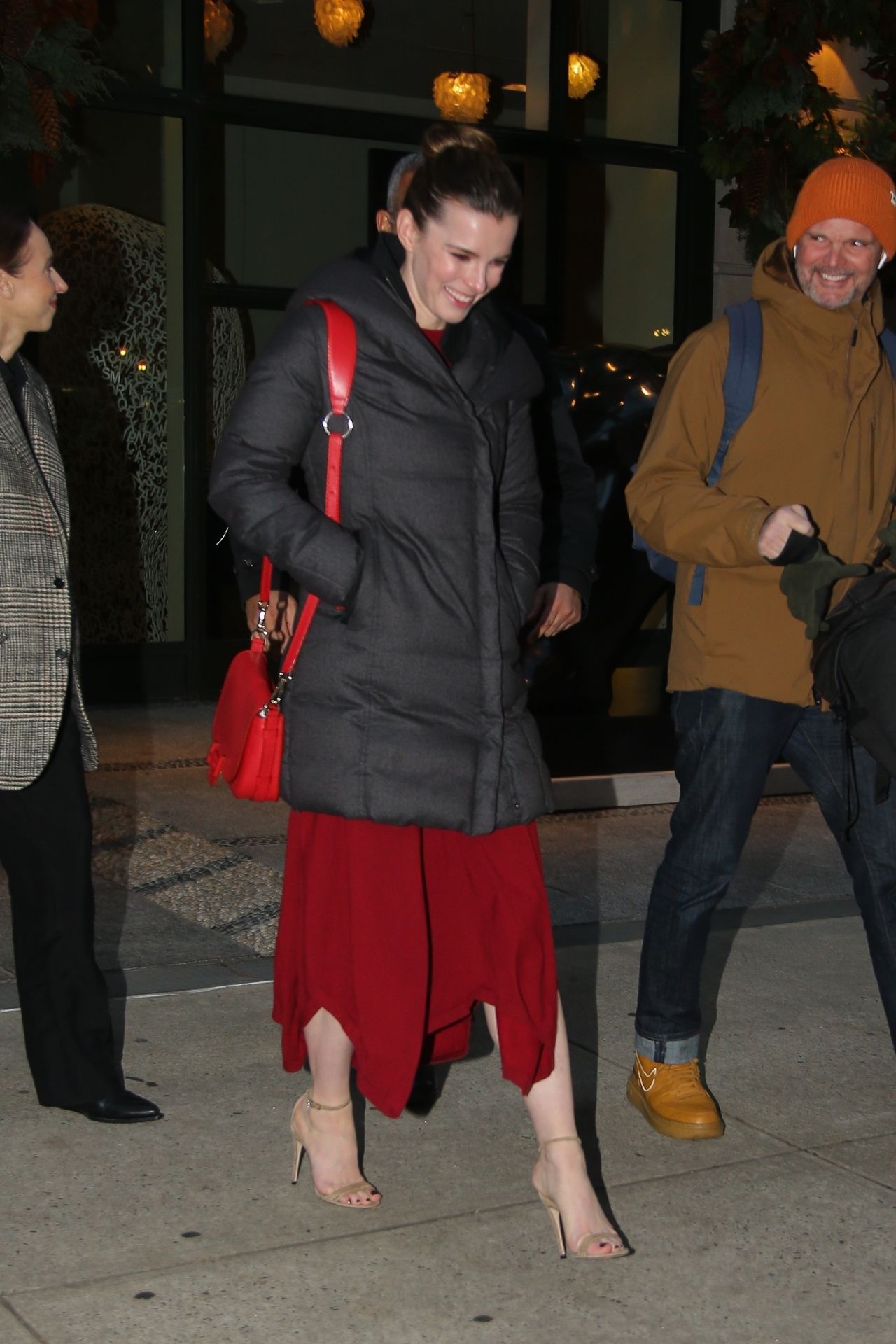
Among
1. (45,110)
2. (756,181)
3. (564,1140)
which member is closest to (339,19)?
(756,181)

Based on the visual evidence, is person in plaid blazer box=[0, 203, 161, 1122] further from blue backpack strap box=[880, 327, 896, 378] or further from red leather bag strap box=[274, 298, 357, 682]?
blue backpack strap box=[880, 327, 896, 378]

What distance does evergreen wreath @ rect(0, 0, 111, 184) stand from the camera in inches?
213

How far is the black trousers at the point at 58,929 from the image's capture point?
141 inches

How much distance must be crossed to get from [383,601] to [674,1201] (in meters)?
1.30

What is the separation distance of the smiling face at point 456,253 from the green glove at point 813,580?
30.5 inches

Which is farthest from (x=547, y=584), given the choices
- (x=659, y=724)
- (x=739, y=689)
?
(x=659, y=724)

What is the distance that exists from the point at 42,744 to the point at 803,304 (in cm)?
176

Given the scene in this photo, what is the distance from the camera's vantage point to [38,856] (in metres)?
3.58

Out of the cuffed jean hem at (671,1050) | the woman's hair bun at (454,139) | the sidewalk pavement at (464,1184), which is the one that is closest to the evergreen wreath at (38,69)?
the woman's hair bun at (454,139)

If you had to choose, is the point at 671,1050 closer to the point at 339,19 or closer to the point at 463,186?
the point at 463,186

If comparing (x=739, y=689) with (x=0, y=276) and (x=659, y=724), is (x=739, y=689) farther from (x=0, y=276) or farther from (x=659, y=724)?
(x=659, y=724)

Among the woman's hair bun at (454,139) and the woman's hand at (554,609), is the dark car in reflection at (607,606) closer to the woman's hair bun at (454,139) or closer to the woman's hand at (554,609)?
the woman's hand at (554,609)

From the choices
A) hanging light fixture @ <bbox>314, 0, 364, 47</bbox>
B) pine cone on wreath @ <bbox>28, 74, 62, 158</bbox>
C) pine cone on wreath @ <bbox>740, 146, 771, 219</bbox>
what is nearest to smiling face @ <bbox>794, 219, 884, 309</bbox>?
pine cone on wreath @ <bbox>28, 74, 62, 158</bbox>

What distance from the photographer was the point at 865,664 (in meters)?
3.34
